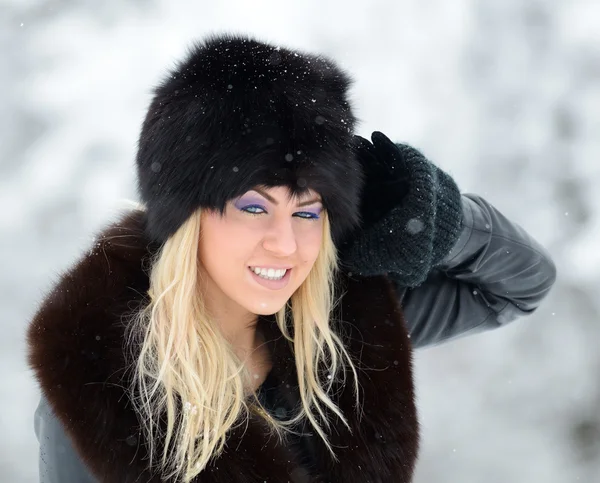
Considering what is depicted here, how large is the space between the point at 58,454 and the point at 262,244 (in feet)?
1.86

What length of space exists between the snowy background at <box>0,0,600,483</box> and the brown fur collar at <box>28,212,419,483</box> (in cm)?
210

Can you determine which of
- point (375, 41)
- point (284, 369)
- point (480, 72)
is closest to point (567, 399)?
point (480, 72)

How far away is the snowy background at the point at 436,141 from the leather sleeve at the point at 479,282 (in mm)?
2005

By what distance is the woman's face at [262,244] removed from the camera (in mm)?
1241

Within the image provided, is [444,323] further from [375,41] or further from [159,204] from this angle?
[375,41]

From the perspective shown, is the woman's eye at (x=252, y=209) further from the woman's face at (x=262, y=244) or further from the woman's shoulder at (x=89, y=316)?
the woman's shoulder at (x=89, y=316)

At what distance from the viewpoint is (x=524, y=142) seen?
3.81 metres

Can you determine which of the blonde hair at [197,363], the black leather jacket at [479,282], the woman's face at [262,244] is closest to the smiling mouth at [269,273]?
the woman's face at [262,244]

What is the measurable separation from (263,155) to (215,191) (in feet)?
0.36

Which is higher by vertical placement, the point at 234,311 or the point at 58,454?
the point at 234,311

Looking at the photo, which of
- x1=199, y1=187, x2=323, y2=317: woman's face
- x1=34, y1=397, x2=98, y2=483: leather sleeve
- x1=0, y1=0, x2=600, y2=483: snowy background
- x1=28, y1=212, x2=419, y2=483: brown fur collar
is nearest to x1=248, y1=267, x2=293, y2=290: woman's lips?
x1=199, y1=187, x2=323, y2=317: woman's face

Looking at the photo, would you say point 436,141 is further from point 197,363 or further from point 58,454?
point 58,454

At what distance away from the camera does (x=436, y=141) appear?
147 inches

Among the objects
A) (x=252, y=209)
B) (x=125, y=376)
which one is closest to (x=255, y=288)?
(x=252, y=209)
